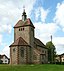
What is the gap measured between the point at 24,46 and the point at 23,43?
1015mm

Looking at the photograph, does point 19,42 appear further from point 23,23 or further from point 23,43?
point 23,23

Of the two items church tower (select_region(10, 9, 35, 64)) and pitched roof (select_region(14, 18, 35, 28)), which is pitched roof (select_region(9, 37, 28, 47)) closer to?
church tower (select_region(10, 9, 35, 64))

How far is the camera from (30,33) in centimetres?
7644

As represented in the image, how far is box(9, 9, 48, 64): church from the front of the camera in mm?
73000

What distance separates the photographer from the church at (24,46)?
240ft

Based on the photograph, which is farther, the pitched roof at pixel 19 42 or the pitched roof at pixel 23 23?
the pitched roof at pixel 23 23

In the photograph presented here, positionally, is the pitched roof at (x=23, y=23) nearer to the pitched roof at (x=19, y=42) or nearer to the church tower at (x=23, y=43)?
the church tower at (x=23, y=43)

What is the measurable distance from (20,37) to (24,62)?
8.36 metres

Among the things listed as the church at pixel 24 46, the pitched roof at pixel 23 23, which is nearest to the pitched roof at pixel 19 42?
the church at pixel 24 46

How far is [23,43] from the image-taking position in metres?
73.9

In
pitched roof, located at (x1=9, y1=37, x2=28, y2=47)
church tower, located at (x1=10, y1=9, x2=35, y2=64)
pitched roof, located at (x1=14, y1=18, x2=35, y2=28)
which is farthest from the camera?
pitched roof, located at (x1=14, y1=18, x2=35, y2=28)

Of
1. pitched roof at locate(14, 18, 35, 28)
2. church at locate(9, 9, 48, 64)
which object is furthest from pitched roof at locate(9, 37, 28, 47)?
pitched roof at locate(14, 18, 35, 28)

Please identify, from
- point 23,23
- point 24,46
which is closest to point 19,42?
point 24,46

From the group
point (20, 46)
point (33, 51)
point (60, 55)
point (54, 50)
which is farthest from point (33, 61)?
point (60, 55)
